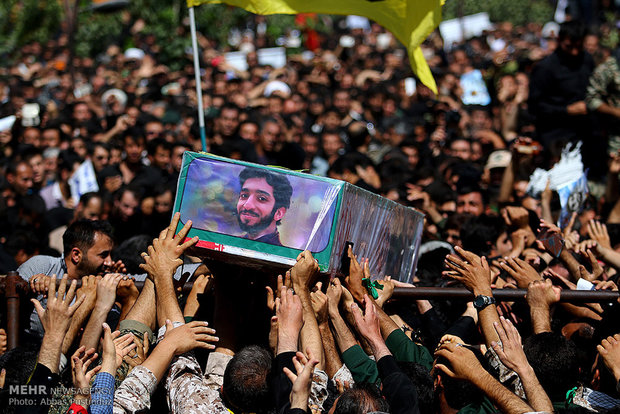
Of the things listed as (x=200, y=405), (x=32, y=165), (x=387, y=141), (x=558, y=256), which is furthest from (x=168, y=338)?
(x=387, y=141)

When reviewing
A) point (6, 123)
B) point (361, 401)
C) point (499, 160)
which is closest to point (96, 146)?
point (6, 123)

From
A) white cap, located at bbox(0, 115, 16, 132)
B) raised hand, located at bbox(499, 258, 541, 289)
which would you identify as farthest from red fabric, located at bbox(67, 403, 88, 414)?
white cap, located at bbox(0, 115, 16, 132)

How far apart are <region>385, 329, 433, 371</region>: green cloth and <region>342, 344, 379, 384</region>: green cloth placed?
0.22 metres

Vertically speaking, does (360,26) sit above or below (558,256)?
above

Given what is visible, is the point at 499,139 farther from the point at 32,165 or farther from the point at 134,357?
the point at 134,357

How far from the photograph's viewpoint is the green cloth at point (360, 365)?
14.5ft

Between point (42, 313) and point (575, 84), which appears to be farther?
point (575, 84)

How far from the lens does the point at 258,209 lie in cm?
455

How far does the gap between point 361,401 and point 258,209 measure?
1.30m

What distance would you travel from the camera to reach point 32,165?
9.84 metres

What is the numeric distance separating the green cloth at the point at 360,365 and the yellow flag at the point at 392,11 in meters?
2.93

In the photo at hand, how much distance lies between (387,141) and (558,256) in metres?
7.15

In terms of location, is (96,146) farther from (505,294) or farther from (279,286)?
(505,294)

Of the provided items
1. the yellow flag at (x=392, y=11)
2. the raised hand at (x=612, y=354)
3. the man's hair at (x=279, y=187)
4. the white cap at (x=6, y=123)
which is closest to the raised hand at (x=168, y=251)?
the man's hair at (x=279, y=187)
